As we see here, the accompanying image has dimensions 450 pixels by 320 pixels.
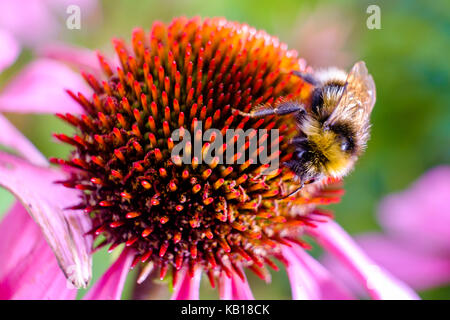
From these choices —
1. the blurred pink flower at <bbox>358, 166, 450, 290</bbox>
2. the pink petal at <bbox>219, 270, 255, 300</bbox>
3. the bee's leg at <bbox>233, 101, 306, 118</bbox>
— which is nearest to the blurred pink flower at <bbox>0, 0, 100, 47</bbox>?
the bee's leg at <bbox>233, 101, 306, 118</bbox>

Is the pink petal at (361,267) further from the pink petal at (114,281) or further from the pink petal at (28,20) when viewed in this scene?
the pink petal at (28,20)

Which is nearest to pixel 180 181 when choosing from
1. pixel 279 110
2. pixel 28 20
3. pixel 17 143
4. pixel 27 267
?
pixel 279 110

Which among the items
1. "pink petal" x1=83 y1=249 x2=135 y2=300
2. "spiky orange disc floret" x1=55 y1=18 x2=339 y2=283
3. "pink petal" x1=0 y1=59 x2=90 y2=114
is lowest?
"pink petal" x1=83 y1=249 x2=135 y2=300

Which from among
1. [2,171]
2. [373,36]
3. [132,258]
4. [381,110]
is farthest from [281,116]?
[373,36]

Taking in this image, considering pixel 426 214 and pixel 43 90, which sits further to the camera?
pixel 426 214

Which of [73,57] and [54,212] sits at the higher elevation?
[73,57]

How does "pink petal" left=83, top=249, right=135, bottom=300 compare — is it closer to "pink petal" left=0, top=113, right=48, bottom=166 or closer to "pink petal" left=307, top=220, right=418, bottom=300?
"pink petal" left=0, top=113, right=48, bottom=166

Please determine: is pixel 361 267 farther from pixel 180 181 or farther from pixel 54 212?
pixel 54 212
